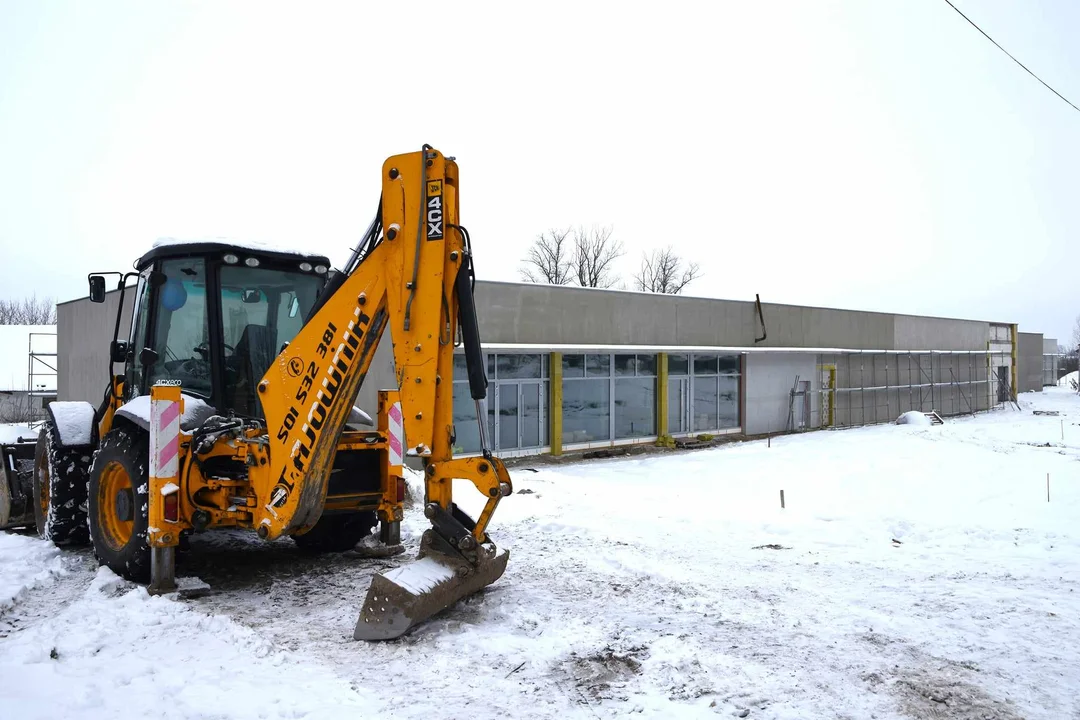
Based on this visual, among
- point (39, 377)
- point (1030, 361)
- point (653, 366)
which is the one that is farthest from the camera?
point (1030, 361)

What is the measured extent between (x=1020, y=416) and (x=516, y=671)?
37961 millimetres

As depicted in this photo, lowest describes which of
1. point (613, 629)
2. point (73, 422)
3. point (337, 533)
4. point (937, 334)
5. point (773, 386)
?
point (613, 629)

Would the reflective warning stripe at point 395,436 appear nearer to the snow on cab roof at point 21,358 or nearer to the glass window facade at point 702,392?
the glass window facade at point 702,392

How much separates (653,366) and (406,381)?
18527 millimetres

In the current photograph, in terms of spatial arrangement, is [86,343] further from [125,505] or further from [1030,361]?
[1030,361]

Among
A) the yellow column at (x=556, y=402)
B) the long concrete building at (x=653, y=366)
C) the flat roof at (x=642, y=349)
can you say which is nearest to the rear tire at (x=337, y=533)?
the long concrete building at (x=653, y=366)

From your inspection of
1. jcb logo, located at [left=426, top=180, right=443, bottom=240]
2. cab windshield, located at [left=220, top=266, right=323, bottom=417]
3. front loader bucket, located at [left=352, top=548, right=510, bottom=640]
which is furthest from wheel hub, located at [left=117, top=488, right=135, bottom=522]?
jcb logo, located at [left=426, top=180, right=443, bottom=240]

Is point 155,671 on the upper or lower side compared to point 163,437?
lower

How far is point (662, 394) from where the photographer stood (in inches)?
922

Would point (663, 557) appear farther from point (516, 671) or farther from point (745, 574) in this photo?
point (516, 671)

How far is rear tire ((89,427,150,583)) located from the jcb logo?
318 centimetres

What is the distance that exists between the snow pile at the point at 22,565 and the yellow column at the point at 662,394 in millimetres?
17489

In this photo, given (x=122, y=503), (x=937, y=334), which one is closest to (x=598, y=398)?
(x=122, y=503)

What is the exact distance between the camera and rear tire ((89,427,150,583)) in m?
6.37
